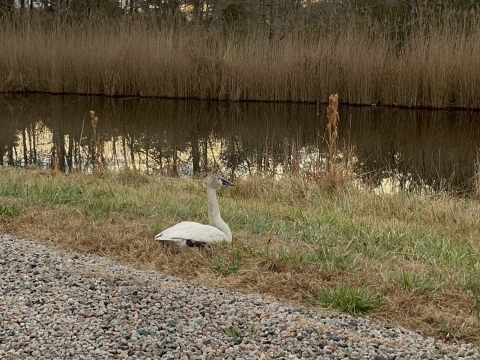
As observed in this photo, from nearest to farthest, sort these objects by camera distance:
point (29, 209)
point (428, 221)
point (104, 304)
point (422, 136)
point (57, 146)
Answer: point (104, 304), point (29, 209), point (428, 221), point (57, 146), point (422, 136)

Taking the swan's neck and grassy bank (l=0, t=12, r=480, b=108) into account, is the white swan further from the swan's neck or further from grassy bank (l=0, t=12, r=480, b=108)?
grassy bank (l=0, t=12, r=480, b=108)

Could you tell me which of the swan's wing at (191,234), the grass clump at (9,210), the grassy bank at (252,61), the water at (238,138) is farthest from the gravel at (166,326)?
the grassy bank at (252,61)

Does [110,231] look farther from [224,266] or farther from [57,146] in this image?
[57,146]

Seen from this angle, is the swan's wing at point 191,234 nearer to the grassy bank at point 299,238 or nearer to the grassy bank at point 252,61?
the grassy bank at point 299,238

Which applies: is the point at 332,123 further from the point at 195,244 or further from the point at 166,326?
the point at 166,326

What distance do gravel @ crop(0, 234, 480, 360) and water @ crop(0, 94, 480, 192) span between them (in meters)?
4.31

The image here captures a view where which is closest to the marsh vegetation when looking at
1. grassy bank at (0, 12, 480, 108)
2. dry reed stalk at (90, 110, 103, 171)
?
grassy bank at (0, 12, 480, 108)

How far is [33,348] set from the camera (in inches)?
98.8

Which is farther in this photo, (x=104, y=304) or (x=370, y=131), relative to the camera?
(x=370, y=131)

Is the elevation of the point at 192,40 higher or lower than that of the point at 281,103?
higher

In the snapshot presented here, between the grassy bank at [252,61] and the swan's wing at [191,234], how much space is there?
34.8ft

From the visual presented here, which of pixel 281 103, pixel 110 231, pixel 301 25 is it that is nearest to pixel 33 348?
pixel 110 231

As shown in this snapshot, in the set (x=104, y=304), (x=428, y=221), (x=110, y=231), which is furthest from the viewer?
(x=428, y=221)

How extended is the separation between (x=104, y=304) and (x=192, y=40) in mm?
12819
